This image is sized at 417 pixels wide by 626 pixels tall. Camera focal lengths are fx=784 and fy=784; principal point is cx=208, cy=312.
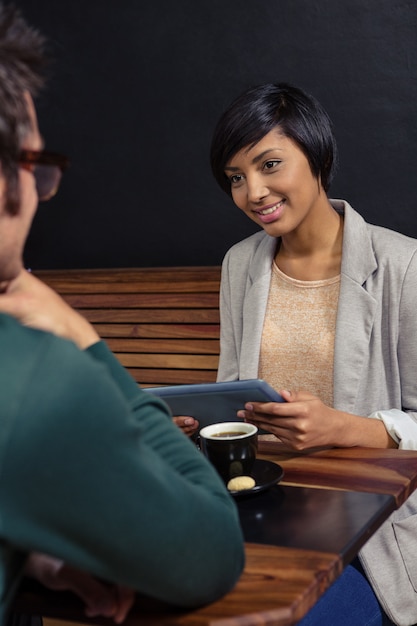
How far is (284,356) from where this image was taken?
7.39 ft

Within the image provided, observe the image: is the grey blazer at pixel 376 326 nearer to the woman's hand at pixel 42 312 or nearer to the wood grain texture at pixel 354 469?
the wood grain texture at pixel 354 469

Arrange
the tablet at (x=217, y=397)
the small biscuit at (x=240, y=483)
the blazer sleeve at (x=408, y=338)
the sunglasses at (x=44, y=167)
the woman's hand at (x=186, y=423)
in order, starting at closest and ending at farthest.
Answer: the sunglasses at (x=44, y=167), the small biscuit at (x=240, y=483), the tablet at (x=217, y=397), the woman's hand at (x=186, y=423), the blazer sleeve at (x=408, y=338)

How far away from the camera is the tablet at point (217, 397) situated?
1.49 metres

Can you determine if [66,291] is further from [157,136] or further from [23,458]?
[23,458]

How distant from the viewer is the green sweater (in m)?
0.75

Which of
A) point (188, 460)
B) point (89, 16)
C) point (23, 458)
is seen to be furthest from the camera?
point (89, 16)

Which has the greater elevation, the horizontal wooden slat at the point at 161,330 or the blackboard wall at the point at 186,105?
the blackboard wall at the point at 186,105

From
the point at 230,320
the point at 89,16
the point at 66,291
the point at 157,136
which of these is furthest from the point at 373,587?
the point at 89,16

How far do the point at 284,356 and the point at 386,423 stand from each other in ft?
1.69

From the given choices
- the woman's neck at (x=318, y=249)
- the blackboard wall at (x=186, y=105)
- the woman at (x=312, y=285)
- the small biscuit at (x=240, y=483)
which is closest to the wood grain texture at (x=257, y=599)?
the small biscuit at (x=240, y=483)

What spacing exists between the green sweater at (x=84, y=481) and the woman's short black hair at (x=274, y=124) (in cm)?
147

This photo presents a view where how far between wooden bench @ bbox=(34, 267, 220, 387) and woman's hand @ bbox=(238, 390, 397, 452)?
60.2 inches

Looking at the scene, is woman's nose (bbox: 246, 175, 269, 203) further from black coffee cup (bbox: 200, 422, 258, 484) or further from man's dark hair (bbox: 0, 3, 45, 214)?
man's dark hair (bbox: 0, 3, 45, 214)

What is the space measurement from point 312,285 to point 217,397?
80 cm
